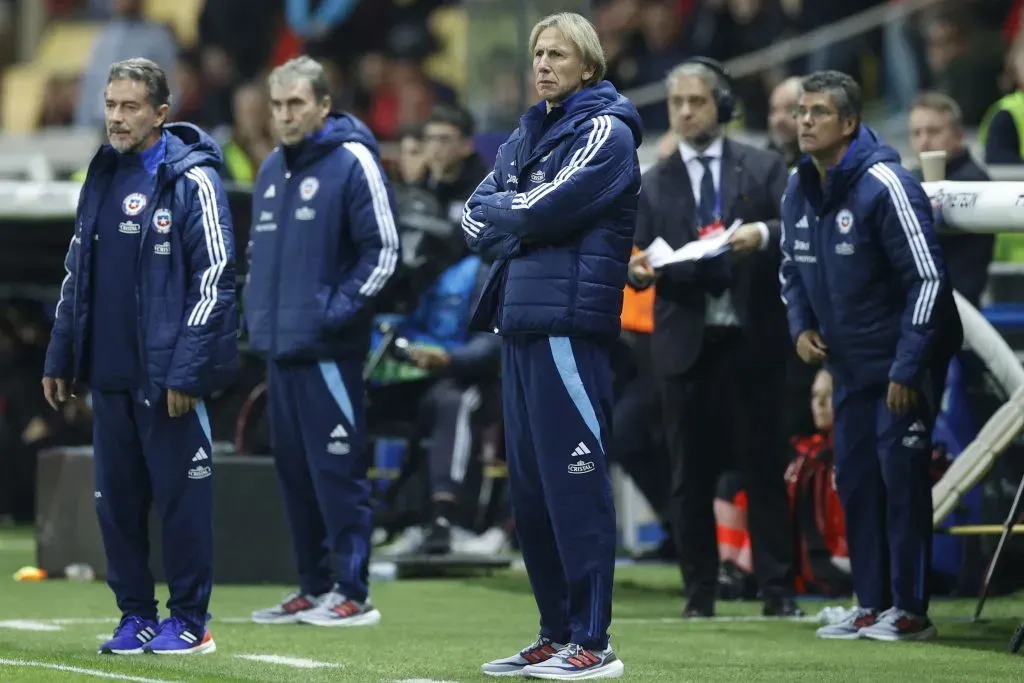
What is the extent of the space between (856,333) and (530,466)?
195 cm

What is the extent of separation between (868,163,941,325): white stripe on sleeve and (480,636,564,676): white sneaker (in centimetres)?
211

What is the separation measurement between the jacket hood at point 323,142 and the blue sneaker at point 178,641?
2405 mm

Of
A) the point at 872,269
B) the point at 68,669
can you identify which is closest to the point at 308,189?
the point at 872,269

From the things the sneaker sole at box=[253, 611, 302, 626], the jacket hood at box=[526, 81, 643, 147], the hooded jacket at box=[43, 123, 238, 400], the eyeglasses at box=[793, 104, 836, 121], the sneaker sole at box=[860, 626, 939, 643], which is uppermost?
the eyeglasses at box=[793, 104, 836, 121]

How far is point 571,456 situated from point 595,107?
1.15 meters

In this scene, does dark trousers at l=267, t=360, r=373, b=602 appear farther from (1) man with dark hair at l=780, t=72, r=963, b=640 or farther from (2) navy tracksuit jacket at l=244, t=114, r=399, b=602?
(1) man with dark hair at l=780, t=72, r=963, b=640

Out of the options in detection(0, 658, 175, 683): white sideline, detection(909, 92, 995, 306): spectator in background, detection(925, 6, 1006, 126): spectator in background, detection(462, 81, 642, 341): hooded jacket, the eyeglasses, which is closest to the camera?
detection(0, 658, 175, 683): white sideline

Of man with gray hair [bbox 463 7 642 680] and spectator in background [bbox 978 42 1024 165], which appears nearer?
man with gray hair [bbox 463 7 642 680]

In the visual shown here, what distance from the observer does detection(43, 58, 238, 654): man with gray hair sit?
25.5ft

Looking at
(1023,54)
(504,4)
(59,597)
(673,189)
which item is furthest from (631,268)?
(504,4)

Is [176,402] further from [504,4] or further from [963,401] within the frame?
[504,4]

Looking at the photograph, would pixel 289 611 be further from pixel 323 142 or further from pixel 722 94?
pixel 722 94

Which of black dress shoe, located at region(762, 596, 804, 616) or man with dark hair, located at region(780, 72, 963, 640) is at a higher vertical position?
man with dark hair, located at region(780, 72, 963, 640)

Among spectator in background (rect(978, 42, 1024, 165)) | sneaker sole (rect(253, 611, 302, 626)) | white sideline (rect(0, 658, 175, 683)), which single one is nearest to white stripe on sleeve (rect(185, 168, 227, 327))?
white sideline (rect(0, 658, 175, 683))
